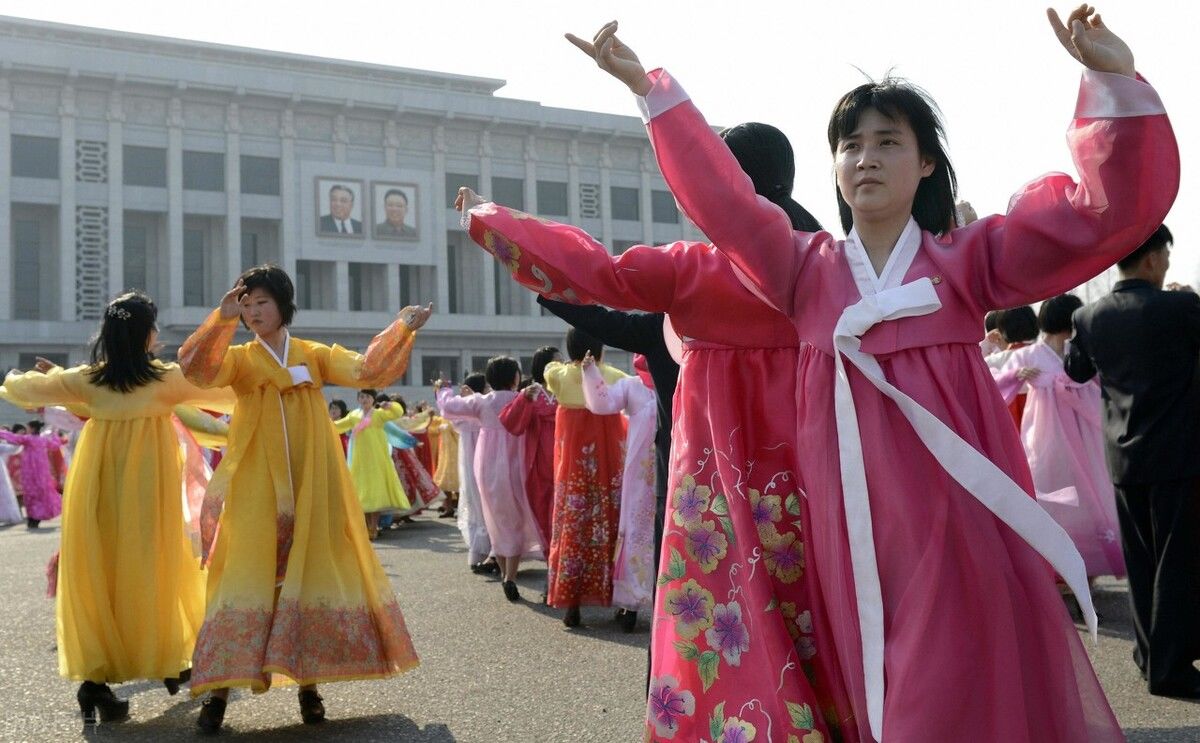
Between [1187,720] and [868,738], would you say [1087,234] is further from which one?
[1187,720]

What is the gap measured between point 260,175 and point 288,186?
118 centimetres

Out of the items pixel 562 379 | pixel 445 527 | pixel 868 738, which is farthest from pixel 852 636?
pixel 445 527

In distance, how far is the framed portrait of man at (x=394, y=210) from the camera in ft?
156

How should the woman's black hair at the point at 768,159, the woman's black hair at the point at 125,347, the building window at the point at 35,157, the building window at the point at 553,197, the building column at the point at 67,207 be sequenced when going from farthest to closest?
the building window at the point at 553,197
the building column at the point at 67,207
the building window at the point at 35,157
the woman's black hair at the point at 125,347
the woman's black hair at the point at 768,159

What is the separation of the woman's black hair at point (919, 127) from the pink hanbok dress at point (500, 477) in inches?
232

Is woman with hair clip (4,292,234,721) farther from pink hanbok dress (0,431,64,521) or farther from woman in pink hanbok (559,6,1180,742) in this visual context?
pink hanbok dress (0,431,64,521)

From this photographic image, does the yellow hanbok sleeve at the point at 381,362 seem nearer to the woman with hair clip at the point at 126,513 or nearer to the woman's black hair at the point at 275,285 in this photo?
the woman's black hair at the point at 275,285

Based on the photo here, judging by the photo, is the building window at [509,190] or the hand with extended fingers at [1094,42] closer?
the hand with extended fingers at [1094,42]

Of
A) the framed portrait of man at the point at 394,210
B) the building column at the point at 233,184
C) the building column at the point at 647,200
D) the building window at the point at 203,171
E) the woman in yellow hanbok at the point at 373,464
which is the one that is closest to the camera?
the woman in yellow hanbok at the point at 373,464

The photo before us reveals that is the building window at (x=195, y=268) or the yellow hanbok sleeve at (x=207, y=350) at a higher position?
the building window at (x=195, y=268)

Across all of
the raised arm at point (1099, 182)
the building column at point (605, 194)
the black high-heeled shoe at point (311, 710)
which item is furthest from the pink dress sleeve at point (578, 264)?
the building column at point (605, 194)

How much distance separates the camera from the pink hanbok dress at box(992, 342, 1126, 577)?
6.27 m

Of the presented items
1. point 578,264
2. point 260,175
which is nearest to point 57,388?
point 578,264

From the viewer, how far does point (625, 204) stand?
53.2 metres
